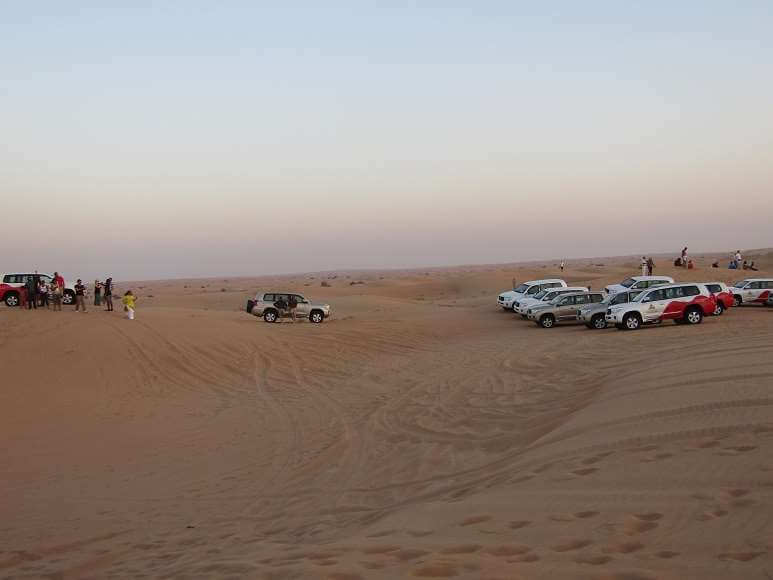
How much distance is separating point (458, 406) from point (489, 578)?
10.8 m

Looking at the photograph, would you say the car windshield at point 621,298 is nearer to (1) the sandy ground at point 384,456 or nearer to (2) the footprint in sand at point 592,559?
(1) the sandy ground at point 384,456

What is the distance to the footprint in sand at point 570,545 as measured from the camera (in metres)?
6.00

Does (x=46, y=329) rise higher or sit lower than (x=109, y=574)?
higher

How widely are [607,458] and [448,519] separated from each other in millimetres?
2706

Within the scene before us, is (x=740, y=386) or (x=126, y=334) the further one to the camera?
(x=126, y=334)

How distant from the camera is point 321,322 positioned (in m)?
36.8

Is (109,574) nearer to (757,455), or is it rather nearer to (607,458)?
(607,458)

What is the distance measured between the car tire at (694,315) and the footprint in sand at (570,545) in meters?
23.7

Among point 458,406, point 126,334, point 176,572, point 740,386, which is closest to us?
point 176,572

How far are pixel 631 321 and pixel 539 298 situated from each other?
28.6ft

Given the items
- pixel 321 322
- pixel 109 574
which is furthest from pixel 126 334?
pixel 109 574

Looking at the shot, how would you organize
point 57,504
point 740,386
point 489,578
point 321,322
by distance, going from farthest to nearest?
point 321,322, point 740,386, point 57,504, point 489,578

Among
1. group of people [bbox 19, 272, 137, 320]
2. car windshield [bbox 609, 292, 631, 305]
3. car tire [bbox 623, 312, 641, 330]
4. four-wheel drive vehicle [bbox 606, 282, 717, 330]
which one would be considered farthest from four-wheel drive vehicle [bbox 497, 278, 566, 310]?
group of people [bbox 19, 272, 137, 320]

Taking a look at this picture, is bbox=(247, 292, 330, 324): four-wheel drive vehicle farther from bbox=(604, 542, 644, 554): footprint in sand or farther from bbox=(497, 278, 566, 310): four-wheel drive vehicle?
bbox=(604, 542, 644, 554): footprint in sand
